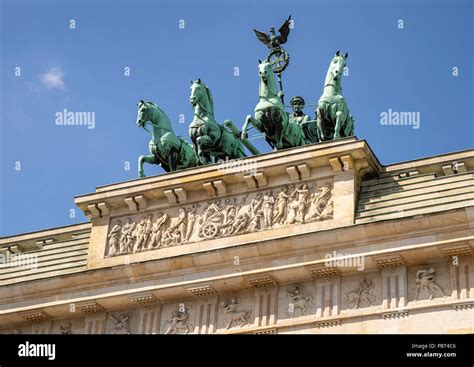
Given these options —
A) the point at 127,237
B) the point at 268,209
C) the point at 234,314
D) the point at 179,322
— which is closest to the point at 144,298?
the point at 179,322

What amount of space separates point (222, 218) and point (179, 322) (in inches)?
102

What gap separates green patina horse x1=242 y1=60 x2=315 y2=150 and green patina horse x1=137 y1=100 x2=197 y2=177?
2.09m

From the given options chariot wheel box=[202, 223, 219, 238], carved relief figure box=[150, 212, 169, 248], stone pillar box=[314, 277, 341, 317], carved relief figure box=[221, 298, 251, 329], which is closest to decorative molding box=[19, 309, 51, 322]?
carved relief figure box=[150, 212, 169, 248]

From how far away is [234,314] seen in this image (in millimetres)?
26219

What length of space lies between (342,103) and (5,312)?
31.2 feet

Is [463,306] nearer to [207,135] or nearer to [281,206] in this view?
[281,206]

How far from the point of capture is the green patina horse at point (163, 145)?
2992 cm

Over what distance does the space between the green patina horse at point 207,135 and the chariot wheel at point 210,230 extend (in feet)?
7.20

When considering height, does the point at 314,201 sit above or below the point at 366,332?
above

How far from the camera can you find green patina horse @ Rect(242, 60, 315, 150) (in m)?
28.9
